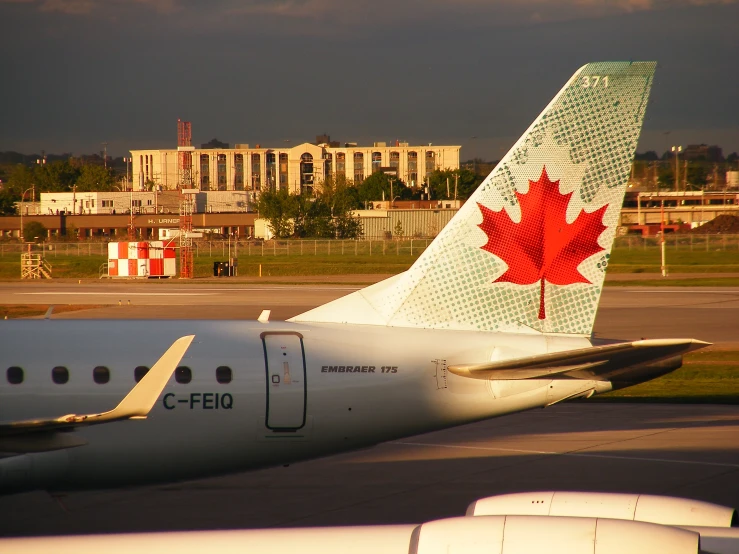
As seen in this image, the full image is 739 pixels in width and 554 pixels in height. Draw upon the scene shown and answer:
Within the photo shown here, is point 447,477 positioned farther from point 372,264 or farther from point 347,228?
point 347,228

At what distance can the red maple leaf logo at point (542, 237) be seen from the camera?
53.8ft

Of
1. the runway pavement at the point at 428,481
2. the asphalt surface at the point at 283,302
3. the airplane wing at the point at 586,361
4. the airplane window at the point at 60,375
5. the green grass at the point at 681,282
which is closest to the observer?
the airplane wing at the point at 586,361

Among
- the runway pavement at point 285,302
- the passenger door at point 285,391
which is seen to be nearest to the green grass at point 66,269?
the runway pavement at point 285,302

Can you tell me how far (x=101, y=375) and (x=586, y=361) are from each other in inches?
297

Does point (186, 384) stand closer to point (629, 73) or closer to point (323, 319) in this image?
point (323, 319)

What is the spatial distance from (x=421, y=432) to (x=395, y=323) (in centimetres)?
194

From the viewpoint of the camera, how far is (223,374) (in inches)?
592

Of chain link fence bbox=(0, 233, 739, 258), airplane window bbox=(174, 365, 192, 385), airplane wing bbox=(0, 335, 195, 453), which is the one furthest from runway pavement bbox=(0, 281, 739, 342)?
chain link fence bbox=(0, 233, 739, 258)

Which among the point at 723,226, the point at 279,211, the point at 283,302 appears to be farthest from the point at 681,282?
the point at 279,211

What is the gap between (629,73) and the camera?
16.4 m

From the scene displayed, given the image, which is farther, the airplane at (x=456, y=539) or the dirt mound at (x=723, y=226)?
the dirt mound at (x=723, y=226)

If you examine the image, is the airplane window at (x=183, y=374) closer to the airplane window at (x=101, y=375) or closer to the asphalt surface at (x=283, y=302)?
the airplane window at (x=101, y=375)

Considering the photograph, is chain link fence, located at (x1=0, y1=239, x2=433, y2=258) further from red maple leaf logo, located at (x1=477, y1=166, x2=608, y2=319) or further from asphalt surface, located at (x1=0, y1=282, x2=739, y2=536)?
red maple leaf logo, located at (x1=477, y1=166, x2=608, y2=319)

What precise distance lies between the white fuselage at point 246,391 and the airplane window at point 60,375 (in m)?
0.06
